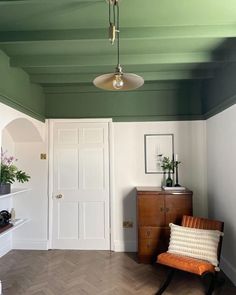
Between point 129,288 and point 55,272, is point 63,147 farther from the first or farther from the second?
point 129,288

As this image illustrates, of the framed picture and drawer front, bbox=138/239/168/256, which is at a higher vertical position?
the framed picture

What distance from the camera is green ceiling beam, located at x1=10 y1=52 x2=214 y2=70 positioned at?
2982 mm

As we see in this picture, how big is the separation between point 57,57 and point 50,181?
213 centimetres

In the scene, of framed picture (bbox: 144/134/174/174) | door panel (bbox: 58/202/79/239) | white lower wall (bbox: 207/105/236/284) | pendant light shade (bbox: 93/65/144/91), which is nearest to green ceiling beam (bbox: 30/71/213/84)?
white lower wall (bbox: 207/105/236/284)

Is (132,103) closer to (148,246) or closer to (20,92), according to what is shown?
(20,92)

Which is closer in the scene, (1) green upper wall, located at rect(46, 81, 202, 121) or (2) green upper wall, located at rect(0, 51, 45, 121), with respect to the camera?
(2) green upper wall, located at rect(0, 51, 45, 121)

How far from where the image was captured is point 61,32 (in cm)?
240

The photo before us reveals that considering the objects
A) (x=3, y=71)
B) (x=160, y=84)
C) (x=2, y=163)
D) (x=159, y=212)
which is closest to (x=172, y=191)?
(x=159, y=212)

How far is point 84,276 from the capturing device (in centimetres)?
319

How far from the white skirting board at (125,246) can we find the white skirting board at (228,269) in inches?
54.4

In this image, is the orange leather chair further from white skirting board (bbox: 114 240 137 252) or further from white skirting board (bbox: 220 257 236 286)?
white skirting board (bbox: 114 240 137 252)

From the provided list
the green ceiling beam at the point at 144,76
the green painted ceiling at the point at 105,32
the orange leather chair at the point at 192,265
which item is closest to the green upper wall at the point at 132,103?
the green ceiling beam at the point at 144,76

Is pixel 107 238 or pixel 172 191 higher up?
pixel 172 191

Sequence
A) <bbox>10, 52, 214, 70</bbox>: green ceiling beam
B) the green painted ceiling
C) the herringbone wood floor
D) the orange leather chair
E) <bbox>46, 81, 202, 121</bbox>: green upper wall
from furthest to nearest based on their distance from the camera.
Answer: <bbox>46, 81, 202, 121</bbox>: green upper wall → <bbox>10, 52, 214, 70</bbox>: green ceiling beam → the herringbone wood floor → the orange leather chair → the green painted ceiling
